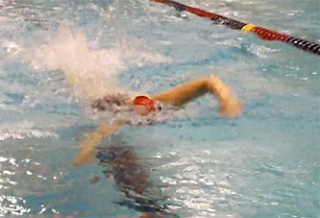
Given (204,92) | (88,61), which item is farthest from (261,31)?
(204,92)

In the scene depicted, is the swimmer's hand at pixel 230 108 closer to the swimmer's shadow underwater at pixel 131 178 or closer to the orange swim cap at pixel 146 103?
the orange swim cap at pixel 146 103

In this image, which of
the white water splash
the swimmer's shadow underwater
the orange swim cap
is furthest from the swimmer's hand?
the white water splash

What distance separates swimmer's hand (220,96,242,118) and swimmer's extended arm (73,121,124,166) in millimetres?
465

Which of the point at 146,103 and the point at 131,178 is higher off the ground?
the point at 146,103

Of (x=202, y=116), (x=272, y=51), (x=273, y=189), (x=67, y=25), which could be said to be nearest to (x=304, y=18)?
(x=272, y=51)

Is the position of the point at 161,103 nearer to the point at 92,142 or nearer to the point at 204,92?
the point at 204,92

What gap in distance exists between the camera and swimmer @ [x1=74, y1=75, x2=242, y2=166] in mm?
2818

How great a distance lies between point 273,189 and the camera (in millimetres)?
2258

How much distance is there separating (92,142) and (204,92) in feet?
1.93

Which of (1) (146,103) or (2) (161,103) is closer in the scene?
(1) (146,103)

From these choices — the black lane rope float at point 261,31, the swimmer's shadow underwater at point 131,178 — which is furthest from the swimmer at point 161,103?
the black lane rope float at point 261,31

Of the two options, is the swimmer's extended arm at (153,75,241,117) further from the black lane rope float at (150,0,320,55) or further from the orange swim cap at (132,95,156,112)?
the black lane rope float at (150,0,320,55)

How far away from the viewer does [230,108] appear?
9.47 ft

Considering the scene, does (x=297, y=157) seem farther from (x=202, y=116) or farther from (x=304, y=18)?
(x=304, y=18)
